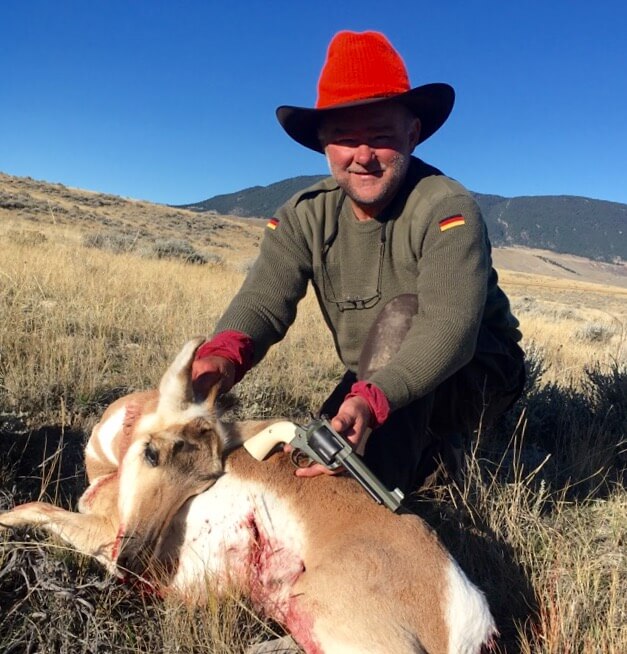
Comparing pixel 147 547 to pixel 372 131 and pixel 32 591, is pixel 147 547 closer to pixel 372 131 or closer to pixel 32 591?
pixel 32 591

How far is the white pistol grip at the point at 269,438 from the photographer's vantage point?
2.14 meters

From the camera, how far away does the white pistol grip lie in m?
2.14

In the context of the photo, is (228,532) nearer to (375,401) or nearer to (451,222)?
(375,401)

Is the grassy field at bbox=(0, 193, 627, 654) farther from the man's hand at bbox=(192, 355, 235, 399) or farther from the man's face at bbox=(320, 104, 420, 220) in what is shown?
the man's face at bbox=(320, 104, 420, 220)

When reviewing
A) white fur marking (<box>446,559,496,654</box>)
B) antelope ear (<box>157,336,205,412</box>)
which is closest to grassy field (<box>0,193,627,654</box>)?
white fur marking (<box>446,559,496,654</box>)

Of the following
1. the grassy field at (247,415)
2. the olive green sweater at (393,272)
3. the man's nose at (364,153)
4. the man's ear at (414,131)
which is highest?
the man's ear at (414,131)

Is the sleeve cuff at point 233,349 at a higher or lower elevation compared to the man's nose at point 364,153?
lower

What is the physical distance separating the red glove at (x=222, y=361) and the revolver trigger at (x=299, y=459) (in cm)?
46

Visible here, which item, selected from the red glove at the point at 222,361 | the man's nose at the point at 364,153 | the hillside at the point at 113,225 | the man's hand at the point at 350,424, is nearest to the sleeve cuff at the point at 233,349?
the red glove at the point at 222,361

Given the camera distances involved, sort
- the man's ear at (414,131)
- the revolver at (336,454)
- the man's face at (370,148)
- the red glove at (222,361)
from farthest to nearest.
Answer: the man's ear at (414,131)
the man's face at (370,148)
the red glove at (222,361)
the revolver at (336,454)

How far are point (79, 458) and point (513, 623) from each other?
224 cm

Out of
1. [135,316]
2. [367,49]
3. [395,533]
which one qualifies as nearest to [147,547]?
[395,533]

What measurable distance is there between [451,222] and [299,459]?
51.6 inches

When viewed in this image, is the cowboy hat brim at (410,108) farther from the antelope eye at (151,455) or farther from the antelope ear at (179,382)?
the antelope eye at (151,455)
